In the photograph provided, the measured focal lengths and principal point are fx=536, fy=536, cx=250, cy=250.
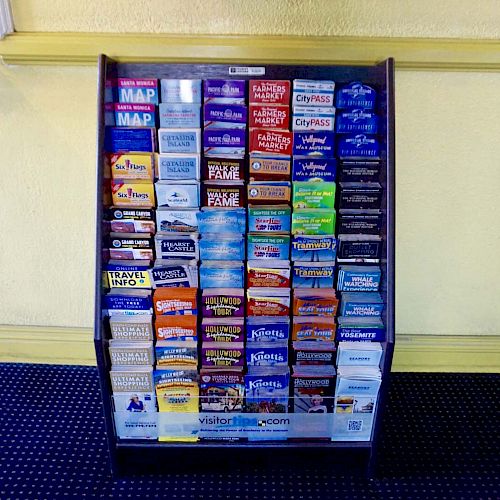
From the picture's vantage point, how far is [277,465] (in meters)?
1.89

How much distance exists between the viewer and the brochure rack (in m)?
1.49

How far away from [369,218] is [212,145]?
0.51 metres

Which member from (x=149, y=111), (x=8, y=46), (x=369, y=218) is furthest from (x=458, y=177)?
(x=8, y=46)

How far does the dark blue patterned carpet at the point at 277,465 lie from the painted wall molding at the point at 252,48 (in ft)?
4.32

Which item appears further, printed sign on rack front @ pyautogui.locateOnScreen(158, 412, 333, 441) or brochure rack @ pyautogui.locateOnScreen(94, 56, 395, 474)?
printed sign on rack front @ pyautogui.locateOnScreen(158, 412, 333, 441)

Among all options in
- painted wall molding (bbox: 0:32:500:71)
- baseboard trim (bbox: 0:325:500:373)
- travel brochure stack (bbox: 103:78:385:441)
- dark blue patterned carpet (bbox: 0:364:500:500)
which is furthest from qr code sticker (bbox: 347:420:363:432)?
painted wall molding (bbox: 0:32:500:71)

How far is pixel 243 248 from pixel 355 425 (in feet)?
2.31

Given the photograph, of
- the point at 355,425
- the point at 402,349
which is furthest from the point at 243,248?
the point at 402,349

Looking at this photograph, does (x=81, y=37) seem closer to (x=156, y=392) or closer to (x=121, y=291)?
(x=121, y=291)

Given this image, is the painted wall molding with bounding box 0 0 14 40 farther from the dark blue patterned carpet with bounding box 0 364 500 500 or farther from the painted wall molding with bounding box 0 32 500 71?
the dark blue patterned carpet with bounding box 0 364 500 500

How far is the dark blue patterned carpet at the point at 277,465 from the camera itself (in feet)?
5.86

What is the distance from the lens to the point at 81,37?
70.2 inches

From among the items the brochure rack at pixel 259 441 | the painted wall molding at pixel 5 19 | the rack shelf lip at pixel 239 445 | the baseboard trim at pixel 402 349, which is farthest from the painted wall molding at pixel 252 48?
the rack shelf lip at pixel 239 445

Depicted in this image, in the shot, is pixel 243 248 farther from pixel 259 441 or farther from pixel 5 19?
pixel 5 19
